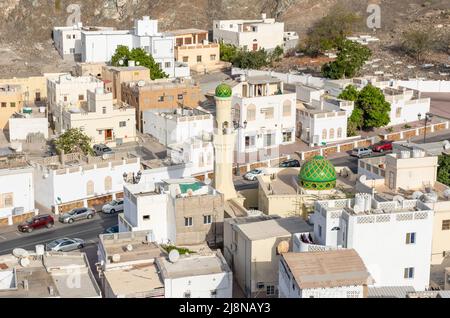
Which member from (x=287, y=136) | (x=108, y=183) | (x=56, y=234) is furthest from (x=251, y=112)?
(x=56, y=234)

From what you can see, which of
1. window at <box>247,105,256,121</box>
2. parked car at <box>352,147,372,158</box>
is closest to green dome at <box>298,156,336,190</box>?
parked car at <box>352,147,372,158</box>

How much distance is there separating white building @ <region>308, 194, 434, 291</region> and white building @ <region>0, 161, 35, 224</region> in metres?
19.7

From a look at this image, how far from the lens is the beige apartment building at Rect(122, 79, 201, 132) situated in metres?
66.7

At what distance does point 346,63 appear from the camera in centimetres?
7812

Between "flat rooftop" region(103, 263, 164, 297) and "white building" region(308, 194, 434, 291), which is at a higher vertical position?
"white building" region(308, 194, 434, 291)

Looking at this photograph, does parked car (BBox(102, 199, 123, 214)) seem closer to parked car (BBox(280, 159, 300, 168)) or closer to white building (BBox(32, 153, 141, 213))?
white building (BBox(32, 153, 141, 213))

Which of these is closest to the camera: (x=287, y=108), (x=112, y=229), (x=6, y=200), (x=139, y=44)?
(x=112, y=229)

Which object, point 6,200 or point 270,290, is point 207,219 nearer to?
point 270,290

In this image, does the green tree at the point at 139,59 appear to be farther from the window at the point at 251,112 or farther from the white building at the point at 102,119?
the window at the point at 251,112

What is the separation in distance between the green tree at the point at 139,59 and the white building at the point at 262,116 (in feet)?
45.6

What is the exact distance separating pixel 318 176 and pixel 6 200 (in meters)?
17.6

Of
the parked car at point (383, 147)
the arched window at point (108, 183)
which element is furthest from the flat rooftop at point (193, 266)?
the parked car at point (383, 147)

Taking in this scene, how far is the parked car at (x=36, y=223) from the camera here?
4653 cm
